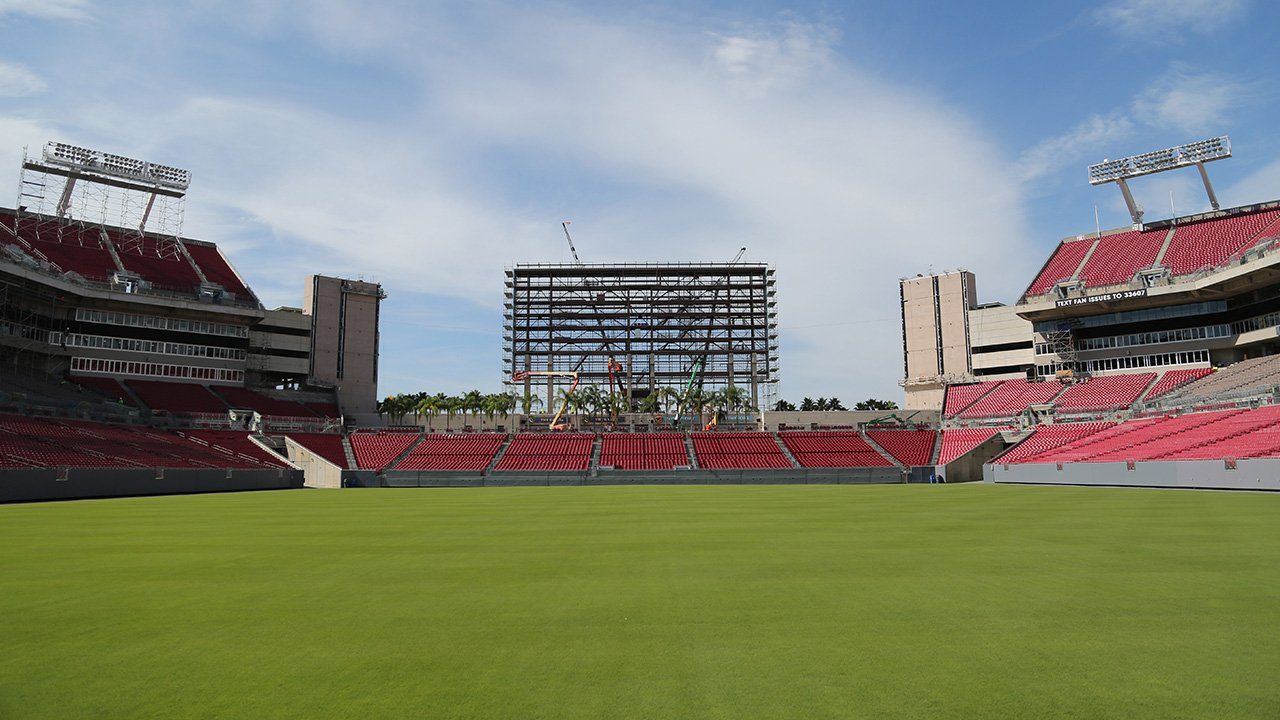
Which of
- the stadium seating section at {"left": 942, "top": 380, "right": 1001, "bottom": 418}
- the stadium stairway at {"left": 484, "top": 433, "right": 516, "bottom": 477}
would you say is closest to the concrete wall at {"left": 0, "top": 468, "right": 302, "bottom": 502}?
the stadium stairway at {"left": 484, "top": 433, "right": 516, "bottom": 477}

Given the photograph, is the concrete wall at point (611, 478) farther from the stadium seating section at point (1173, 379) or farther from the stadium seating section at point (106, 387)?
the stadium seating section at point (1173, 379)

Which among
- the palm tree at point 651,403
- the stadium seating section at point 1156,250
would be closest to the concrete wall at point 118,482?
the palm tree at point 651,403

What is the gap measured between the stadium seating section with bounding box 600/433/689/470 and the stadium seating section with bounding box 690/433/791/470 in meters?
1.98

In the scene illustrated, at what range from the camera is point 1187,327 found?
74.4m

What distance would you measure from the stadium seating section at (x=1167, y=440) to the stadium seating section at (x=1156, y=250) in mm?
24690

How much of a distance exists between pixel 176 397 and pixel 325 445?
15.9 meters

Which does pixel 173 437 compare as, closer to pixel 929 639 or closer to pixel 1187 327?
pixel 929 639

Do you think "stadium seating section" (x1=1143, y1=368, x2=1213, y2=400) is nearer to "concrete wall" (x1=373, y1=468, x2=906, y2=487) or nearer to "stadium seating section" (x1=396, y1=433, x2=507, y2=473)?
"concrete wall" (x1=373, y1=468, x2=906, y2=487)

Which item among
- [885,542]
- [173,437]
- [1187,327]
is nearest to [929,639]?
[885,542]

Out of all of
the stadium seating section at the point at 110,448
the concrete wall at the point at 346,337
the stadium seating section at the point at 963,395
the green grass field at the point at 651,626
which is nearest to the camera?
the green grass field at the point at 651,626

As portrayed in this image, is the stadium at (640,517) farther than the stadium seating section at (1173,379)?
No

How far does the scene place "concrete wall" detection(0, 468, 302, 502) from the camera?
36469mm

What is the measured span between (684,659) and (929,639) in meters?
2.64

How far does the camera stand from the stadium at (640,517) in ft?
21.2
